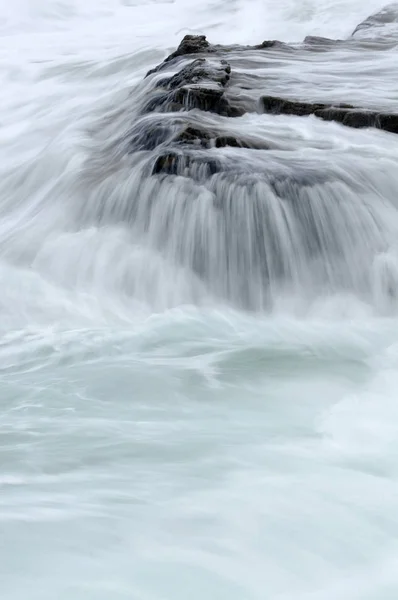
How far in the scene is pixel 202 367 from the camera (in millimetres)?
Answer: 3934

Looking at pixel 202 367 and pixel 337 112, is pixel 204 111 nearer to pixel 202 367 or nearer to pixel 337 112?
pixel 337 112

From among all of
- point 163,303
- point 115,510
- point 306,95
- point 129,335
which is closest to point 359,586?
point 115,510

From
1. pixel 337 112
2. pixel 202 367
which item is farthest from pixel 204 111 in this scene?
pixel 202 367

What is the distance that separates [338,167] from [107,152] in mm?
1962

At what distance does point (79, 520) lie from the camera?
2.61 m

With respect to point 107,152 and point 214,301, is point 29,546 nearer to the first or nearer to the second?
point 214,301

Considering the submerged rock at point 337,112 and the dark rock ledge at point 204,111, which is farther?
the submerged rock at point 337,112

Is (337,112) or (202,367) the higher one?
(337,112)

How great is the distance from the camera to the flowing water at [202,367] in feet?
8.05

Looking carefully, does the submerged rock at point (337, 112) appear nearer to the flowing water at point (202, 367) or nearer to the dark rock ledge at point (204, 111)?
the dark rock ledge at point (204, 111)

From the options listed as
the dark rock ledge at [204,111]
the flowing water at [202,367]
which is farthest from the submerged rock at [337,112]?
the flowing water at [202,367]

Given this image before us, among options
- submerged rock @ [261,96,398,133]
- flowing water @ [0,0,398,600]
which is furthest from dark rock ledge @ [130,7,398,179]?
flowing water @ [0,0,398,600]

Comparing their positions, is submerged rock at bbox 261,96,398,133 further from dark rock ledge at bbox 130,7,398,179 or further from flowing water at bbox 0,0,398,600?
flowing water at bbox 0,0,398,600

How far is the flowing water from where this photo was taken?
2455 millimetres
